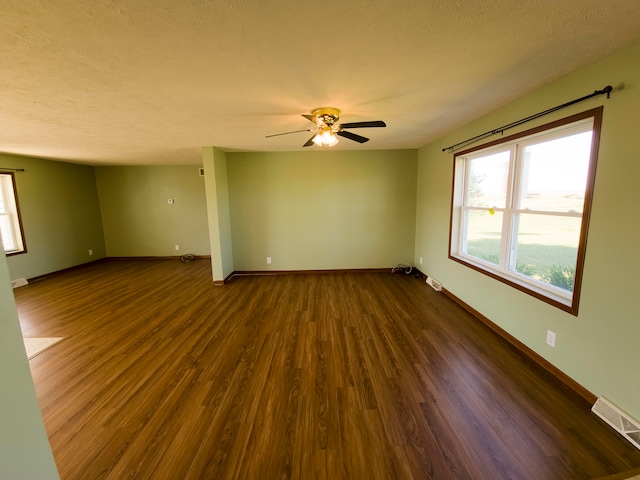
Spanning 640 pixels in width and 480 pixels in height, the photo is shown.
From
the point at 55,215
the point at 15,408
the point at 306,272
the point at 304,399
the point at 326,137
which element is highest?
the point at 326,137

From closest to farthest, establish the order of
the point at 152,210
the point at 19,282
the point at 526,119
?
1. the point at 526,119
2. the point at 19,282
3. the point at 152,210

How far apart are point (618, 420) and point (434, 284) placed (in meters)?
2.48

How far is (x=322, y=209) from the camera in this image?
479 centimetres

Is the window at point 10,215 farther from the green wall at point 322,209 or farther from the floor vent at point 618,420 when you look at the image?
the floor vent at point 618,420

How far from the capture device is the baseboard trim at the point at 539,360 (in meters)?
1.84

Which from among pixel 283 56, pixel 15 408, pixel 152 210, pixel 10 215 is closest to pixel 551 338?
pixel 283 56

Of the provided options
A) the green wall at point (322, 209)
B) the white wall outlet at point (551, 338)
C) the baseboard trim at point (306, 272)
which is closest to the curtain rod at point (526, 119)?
the green wall at point (322, 209)

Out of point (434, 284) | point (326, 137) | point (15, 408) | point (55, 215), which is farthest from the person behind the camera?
point (55, 215)

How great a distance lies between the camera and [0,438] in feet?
2.54

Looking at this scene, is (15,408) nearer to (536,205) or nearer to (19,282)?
(536,205)

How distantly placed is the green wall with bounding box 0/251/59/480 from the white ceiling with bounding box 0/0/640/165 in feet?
4.43

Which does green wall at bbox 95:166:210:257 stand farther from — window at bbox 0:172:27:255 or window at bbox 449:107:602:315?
window at bbox 449:107:602:315

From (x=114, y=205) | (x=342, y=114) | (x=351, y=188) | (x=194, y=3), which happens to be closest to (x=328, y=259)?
(x=351, y=188)

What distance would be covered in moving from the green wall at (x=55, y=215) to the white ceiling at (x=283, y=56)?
2.59 m
